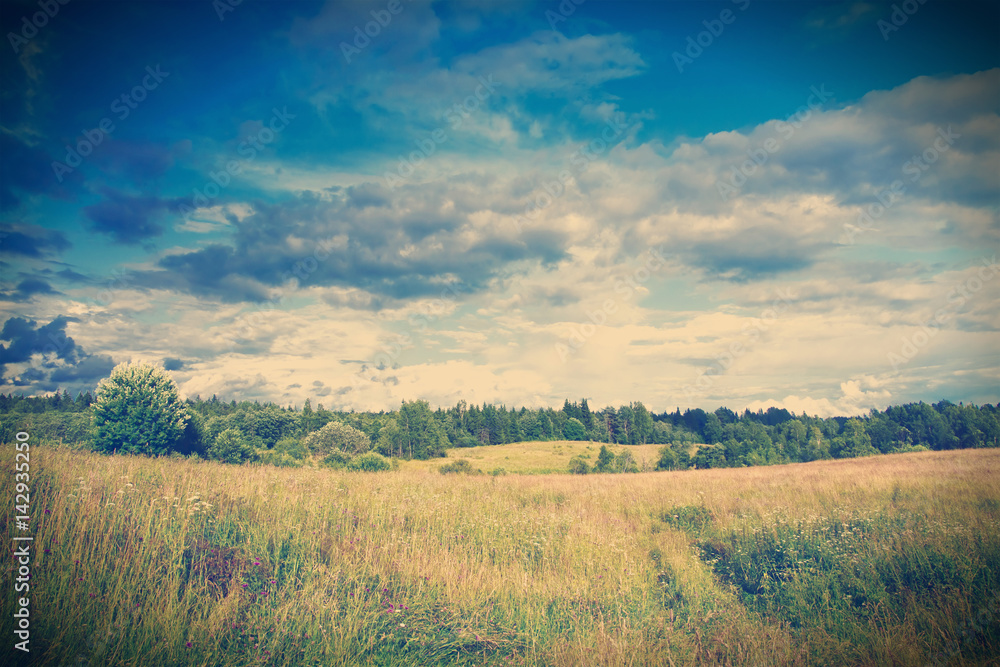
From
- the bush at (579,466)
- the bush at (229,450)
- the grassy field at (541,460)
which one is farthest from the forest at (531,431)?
the bush at (579,466)

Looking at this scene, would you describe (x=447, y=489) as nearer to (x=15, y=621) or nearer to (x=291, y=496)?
(x=291, y=496)

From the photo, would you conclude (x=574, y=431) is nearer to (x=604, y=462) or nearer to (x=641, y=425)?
(x=641, y=425)

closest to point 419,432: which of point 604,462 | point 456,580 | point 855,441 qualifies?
point 604,462

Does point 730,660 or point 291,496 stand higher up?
point 291,496

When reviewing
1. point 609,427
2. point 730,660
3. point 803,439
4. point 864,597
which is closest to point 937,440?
point 803,439

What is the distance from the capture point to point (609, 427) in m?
104

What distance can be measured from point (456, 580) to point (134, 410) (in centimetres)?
2312

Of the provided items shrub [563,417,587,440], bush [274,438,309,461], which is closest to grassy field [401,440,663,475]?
bush [274,438,309,461]

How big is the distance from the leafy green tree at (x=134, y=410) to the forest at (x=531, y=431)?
0.88ft

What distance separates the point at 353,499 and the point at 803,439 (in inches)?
2844

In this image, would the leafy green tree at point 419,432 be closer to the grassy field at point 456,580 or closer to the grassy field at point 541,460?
the grassy field at point 541,460

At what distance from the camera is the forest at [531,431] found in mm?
30234

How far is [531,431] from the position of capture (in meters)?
104

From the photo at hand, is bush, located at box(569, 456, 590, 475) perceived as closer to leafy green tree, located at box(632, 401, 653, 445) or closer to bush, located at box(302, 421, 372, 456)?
bush, located at box(302, 421, 372, 456)
